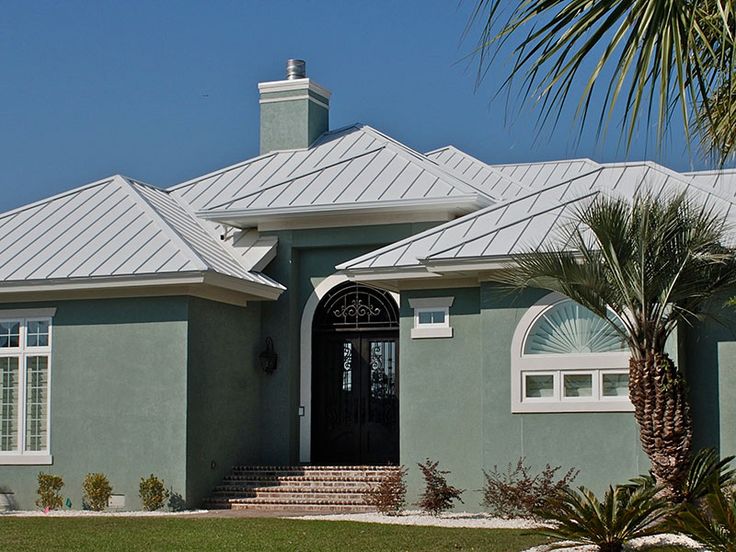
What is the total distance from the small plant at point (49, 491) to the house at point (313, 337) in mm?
245

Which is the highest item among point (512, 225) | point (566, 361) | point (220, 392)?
point (512, 225)

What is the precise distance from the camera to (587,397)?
54.5 ft

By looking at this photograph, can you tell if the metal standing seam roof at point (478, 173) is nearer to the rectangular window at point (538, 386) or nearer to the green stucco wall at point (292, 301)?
the green stucco wall at point (292, 301)

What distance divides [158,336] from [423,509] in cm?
505

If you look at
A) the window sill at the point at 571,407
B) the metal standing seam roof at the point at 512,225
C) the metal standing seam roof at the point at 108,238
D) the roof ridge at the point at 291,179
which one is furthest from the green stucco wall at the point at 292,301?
the window sill at the point at 571,407

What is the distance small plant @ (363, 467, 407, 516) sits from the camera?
55.0 ft

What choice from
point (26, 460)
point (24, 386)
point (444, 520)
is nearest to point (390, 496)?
point (444, 520)

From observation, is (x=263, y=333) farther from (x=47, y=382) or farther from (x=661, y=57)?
(x=661, y=57)

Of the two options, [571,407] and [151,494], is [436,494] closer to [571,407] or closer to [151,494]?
[571,407]

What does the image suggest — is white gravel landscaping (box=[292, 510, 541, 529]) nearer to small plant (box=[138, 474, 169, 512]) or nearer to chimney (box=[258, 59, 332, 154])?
small plant (box=[138, 474, 169, 512])

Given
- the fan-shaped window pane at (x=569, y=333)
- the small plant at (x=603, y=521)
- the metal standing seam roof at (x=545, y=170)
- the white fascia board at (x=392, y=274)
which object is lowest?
the small plant at (x=603, y=521)

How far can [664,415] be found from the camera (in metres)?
13.3

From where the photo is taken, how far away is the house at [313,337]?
16.7 meters

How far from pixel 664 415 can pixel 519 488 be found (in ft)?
10.8
